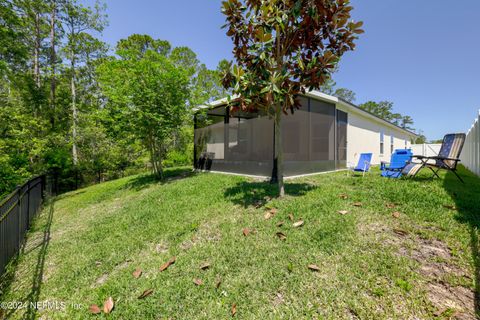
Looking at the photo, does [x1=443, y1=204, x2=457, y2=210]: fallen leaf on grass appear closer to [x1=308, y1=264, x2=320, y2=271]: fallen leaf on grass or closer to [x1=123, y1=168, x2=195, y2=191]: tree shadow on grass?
[x1=308, y1=264, x2=320, y2=271]: fallen leaf on grass

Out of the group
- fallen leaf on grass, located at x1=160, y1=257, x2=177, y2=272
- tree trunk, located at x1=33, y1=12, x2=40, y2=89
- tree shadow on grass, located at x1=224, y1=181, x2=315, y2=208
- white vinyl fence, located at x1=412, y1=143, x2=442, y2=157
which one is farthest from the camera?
white vinyl fence, located at x1=412, y1=143, x2=442, y2=157

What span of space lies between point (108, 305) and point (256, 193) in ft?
10.8

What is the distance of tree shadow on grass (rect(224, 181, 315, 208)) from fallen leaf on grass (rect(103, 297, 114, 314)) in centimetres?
250

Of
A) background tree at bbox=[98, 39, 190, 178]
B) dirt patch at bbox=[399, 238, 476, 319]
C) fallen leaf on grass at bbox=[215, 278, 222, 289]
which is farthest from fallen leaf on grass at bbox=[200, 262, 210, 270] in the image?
background tree at bbox=[98, 39, 190, 178]

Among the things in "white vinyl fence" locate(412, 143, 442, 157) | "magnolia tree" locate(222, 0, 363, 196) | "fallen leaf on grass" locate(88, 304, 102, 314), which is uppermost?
"magnolia tree" locate(222, 0, 363, 196)

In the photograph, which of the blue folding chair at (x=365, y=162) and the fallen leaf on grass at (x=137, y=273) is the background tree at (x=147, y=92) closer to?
the fallen leaf on grass at (x=137, y=273)

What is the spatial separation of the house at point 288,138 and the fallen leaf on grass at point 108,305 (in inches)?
208

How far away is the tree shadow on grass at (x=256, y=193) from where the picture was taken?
420 centimetres

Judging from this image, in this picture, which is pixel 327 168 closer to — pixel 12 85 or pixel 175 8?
pixel 175 8

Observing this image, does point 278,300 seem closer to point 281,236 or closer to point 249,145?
point 281,236

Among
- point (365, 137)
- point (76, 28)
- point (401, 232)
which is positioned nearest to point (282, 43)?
point (401, 232)

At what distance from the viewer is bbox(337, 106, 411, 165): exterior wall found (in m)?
9.50

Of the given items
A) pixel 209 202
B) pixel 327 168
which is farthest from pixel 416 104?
pixel 209 202

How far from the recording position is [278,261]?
7.33 feet
